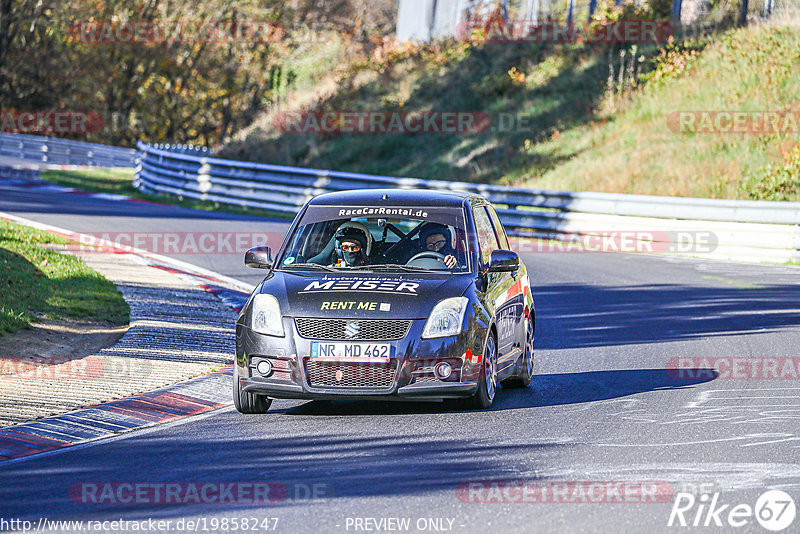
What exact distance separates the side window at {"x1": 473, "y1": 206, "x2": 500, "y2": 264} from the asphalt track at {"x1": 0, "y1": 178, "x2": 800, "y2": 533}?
1172mm

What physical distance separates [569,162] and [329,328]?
77.3 ft

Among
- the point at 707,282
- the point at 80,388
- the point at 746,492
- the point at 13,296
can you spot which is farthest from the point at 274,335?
the point at 707,282

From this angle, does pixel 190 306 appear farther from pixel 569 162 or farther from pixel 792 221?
pixel 569 162

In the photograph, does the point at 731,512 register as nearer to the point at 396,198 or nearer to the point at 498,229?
the point at 396,198

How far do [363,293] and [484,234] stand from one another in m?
1.77

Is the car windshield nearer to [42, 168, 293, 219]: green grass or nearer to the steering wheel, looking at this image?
the steering wheel

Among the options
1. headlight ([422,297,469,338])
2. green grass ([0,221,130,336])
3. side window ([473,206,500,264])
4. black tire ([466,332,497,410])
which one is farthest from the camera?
green grass ([0,221,130,336])

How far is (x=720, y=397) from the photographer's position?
31.9 ft

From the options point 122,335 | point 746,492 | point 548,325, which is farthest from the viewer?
point 548,325

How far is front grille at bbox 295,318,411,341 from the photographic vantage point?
8.60 meters

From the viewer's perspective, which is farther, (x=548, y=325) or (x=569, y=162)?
(x=569, y=162)

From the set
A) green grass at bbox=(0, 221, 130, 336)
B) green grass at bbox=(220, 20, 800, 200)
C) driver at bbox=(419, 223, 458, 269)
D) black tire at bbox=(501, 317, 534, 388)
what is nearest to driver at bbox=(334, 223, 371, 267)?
driver at bbox=(419, 223, 458, 269)

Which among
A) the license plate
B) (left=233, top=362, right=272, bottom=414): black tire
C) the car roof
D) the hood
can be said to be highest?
the car roof

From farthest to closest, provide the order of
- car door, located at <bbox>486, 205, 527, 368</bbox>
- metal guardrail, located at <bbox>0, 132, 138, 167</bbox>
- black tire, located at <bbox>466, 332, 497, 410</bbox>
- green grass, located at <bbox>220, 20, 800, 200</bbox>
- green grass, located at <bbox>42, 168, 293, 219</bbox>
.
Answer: metal guardrail, located at <bbox>0, 132, 138, 167</bbox> → green grass, located at <bbox>42, 168, 293, 219</bbox> → green grass, located at <bbox>220, 20, 800, 200</bbox> → car door, located at <bbox>486, 205, 527, 368</bbox> → black tire, located at <bbox>466, 332, 497, 410</bbox>
